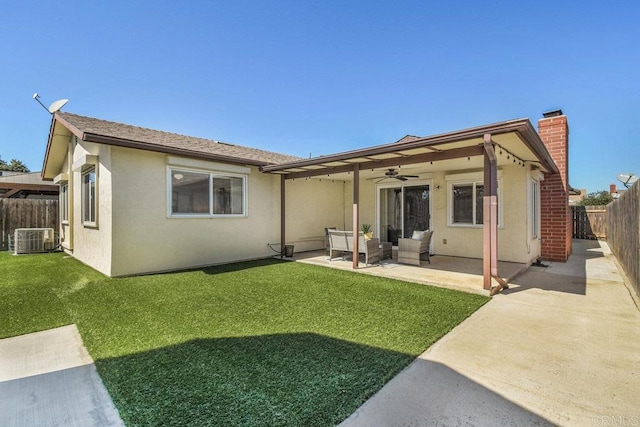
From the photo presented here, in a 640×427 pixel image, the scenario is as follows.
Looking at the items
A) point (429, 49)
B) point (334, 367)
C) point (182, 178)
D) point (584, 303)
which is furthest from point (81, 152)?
point (584, 303)

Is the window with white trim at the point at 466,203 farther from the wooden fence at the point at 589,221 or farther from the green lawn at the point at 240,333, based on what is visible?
the wooden fence at the point at 589,221

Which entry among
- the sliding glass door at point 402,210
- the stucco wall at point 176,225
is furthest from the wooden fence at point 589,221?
the stucco wall at point 176,225

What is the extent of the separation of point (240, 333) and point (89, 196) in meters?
8.48

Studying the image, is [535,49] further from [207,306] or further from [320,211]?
[207,306]

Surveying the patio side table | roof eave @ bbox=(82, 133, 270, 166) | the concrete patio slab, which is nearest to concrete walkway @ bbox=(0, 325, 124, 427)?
roof eave @ bbox=(82, 133, 270, 166)

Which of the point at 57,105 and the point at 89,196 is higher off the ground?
the point at 57,105

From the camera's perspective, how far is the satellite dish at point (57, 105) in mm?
9875

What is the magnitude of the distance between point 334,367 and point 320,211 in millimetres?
9739

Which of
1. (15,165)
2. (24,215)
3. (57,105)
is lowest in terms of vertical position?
(24,215)

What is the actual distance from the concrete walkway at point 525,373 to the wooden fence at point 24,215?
17965 mm

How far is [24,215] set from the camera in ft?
45.0

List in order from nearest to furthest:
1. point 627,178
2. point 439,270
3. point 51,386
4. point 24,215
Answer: point 51,386 → point 439,270 → point 24,215 → point 627,178

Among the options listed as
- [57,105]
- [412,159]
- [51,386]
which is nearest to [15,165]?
[57,105]

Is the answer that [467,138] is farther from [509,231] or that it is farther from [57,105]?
[57,105]
